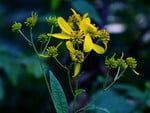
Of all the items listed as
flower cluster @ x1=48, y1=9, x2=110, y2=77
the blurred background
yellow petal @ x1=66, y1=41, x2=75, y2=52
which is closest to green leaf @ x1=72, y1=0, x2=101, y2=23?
the blurred background

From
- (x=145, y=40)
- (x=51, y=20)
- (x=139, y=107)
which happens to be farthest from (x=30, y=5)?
(x=51, y=20)

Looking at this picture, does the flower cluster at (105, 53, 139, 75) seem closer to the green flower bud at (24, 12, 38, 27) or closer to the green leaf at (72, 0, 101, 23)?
the green flower bud at (24, 12, 38, 27)

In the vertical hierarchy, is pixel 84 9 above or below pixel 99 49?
above

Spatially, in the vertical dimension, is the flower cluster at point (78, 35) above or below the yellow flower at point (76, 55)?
above

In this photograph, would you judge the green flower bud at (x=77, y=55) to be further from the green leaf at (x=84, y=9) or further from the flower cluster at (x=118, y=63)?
the green leaf at (x=84, y=9)

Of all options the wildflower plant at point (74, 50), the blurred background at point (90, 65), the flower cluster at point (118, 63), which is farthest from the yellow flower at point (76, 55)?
the blurred background at point (90, 65)

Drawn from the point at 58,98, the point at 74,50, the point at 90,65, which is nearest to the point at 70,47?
the point at 74,50

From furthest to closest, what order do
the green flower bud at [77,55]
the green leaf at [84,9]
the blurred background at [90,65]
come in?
1. the blurred background at [90,65]
2. the green leaf at [84,9]
3. the green flower bud at [77,55]

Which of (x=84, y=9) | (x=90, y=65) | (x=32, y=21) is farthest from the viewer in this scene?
(x=90, y=65)

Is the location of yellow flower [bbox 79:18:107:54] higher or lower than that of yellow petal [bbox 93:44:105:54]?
higher

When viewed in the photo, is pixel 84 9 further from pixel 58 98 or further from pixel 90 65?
pixel 58 98
